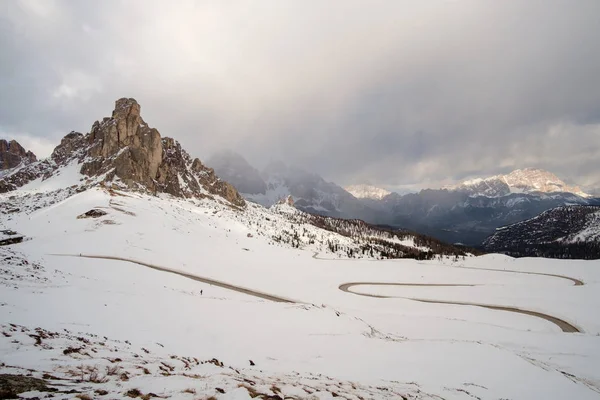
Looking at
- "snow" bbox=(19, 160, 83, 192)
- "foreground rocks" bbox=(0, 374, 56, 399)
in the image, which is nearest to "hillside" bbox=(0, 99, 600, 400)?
"foreground rocks" bbox=(0, 374, 56, 399)

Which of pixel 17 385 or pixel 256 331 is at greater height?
pixel 17 385

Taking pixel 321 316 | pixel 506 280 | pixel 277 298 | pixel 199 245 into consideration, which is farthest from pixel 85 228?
pixel 506 280

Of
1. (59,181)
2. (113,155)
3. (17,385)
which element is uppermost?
(113,155)

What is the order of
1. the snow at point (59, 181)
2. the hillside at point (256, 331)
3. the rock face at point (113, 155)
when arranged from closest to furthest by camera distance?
the hillside at point (256, 331)
the snow at point (59, 181)
the rock face at point (113, 155)

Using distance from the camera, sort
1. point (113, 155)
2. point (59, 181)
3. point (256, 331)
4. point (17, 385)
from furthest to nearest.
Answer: point (113, 155), point (59, 181), point (256, 331), point (17, 385)

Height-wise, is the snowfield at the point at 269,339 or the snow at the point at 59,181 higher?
the snow at the point at 59,181

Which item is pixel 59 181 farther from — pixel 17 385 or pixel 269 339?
pixel 17 385

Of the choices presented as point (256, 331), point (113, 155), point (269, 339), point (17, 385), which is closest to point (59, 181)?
point (113, 155)

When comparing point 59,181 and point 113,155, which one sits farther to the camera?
point 113,155

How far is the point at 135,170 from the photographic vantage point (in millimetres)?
175750

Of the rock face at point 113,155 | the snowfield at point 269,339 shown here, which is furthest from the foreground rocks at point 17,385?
the rock face at point 113,155

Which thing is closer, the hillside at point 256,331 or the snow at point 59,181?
the hillside at point 256,331

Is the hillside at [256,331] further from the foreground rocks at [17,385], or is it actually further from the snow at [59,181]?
the snow at [59,181]

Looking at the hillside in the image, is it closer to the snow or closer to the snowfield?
the snowfield
